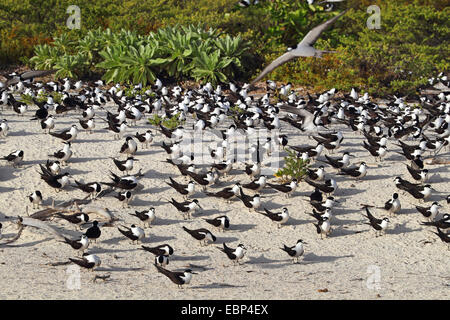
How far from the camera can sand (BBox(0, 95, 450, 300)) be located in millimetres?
10062

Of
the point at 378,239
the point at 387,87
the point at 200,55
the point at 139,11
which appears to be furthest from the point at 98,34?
the point at 378,239

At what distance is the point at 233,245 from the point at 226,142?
441cm

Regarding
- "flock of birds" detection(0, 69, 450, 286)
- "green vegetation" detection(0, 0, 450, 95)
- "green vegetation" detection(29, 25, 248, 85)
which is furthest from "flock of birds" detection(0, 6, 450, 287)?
"green vegetation" detection(0, 0, 450, 95)

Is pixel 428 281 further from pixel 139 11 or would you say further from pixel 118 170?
pixel 139 11

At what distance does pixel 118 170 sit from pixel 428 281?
25.6 ft

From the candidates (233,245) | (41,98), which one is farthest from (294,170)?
(41,98)

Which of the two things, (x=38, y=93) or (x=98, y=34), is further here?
(x=98, y=34)

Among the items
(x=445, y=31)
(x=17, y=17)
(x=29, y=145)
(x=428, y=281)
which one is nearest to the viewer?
(x=428, y=281)

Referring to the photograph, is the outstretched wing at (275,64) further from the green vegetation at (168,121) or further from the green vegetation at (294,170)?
the green vegetation at (168,121)

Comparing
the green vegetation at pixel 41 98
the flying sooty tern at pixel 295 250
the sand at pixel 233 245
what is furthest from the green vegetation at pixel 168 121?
the flying sooty tern at pixel 295 250

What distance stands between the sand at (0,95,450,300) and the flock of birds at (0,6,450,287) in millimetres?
219

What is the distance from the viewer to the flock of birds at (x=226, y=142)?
42.0 ft
